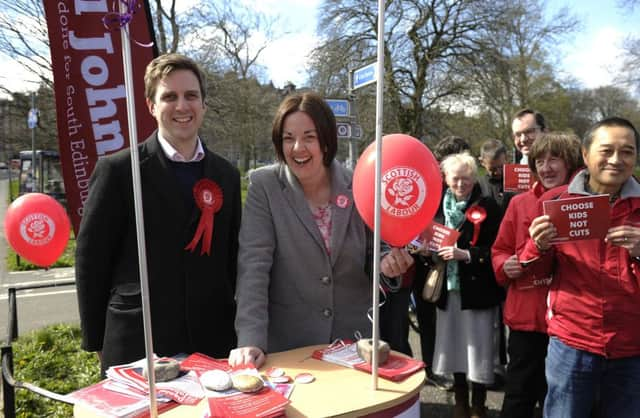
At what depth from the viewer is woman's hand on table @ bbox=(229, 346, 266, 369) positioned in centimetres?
168

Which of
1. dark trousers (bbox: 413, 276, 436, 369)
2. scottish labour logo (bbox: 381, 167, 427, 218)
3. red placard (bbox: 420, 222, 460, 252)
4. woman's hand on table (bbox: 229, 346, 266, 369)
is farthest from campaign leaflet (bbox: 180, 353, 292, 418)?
dark trousers (bbox: 413, 276, 436, 369)

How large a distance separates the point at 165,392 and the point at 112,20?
110 centimetres

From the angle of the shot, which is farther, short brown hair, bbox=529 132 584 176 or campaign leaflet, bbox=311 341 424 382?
short brown hair, bbox=529 132 584 176

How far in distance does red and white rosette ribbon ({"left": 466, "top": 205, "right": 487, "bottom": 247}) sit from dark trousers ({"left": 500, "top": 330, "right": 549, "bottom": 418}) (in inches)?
30.5

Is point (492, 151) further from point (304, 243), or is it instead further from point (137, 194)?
point (137, 194)

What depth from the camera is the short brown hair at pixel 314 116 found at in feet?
6.30

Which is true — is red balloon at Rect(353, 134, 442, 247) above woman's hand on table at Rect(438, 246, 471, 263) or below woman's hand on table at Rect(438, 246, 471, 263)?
above

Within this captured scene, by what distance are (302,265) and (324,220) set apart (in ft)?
0.72

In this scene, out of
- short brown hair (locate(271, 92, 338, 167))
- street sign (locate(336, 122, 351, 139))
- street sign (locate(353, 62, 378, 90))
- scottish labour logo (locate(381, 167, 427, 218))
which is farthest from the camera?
street sign (locate(336, 122, 351, 139))

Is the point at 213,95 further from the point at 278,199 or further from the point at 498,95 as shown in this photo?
the point at 278,199

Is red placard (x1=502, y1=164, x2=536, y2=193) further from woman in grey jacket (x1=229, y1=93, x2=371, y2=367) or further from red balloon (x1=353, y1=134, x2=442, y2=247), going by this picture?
woman in grey jacket (x1=229, y1=93, x2=371, y2=367)

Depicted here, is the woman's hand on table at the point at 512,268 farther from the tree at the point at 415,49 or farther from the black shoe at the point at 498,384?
the tree at the point at 415,49

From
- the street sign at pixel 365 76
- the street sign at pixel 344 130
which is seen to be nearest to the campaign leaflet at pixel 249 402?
the street sign at pixel 365 76

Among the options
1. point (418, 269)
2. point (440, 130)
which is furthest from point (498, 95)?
point (418, 269)
